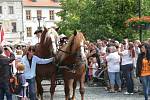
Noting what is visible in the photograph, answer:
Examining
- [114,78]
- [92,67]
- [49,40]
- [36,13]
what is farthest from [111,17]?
[36,13]

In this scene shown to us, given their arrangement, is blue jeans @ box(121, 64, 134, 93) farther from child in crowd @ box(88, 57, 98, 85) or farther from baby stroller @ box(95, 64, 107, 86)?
child in crowd @ box(88, 57, 98, 85)

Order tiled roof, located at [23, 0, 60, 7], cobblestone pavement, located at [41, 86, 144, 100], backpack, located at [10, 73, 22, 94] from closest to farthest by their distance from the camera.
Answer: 1. backpack, located at [10, 73, 22, 94]
2. cobblestone pavement, located at [41, 86, 144, 100]
3. tiled roof, located at [23, 0, 60, 7]

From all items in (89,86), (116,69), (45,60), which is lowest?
(89,86)

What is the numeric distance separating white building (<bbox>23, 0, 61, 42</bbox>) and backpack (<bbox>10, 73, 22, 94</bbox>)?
93102 mm

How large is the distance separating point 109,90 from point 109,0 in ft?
48.3

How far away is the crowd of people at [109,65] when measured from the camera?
46.6 ft

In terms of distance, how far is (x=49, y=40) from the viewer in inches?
578

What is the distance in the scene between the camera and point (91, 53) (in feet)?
67.4

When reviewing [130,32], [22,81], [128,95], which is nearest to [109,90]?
[128,95]

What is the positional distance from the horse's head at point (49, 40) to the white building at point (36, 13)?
9240cm

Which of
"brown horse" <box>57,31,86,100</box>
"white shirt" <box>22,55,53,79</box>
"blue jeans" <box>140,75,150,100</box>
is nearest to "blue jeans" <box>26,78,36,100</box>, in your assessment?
"white shirt" <box>22,55,53,79</box>

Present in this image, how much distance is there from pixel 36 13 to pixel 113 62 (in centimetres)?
9217

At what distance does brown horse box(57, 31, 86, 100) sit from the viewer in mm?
14422

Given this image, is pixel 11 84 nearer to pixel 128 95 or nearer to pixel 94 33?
pixel 128 95
